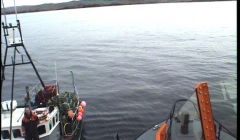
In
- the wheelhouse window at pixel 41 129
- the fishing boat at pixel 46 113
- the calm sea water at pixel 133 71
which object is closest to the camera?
the fishing boat at pixel 46 113

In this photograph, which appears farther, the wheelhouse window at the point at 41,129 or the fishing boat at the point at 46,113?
the wheelhouse window at the point at 41,129

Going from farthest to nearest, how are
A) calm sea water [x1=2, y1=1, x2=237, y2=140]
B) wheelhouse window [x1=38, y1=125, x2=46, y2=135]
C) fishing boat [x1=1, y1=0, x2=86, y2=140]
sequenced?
calm sea water [x1=2, y1=1, x2=237, y2=140]
wheelhouse window [x1=38, y1=125, x2=46, y2=135]
fishing boat [x1=1, y1=0, x2=86, y2=140]

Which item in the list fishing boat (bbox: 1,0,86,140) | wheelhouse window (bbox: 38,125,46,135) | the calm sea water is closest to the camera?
fishing boat (bbox: 1,0,86,140)

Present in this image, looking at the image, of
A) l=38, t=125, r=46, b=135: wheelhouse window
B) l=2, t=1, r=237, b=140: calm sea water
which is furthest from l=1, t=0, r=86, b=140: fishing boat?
l=2, t=1, r=237, b=140: calm sea water

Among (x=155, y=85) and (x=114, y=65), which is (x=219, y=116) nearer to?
(x=155, y=85)

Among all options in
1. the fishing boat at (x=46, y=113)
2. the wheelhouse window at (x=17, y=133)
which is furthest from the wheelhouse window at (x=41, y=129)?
the wheelhouse window at (x=17, y=133)

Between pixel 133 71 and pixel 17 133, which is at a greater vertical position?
pixel 17 133

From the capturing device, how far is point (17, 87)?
40.9 m

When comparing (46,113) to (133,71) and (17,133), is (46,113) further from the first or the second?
(133,71)

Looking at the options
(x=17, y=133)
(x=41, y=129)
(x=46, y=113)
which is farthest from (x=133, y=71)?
(x=17, y=133)

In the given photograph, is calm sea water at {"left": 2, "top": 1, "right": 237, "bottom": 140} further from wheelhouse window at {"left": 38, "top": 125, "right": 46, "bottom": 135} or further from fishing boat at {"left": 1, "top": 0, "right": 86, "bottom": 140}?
wheelhouse window at {"left": 38, "top": 125, "right": 46, "bottom": 135}

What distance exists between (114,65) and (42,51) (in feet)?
68.9

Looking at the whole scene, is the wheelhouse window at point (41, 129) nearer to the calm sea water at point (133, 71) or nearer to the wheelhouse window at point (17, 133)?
the wheelhouse window at point (17, 133)

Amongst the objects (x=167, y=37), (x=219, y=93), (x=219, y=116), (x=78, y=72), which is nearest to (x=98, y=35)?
(x=167, y=37)
